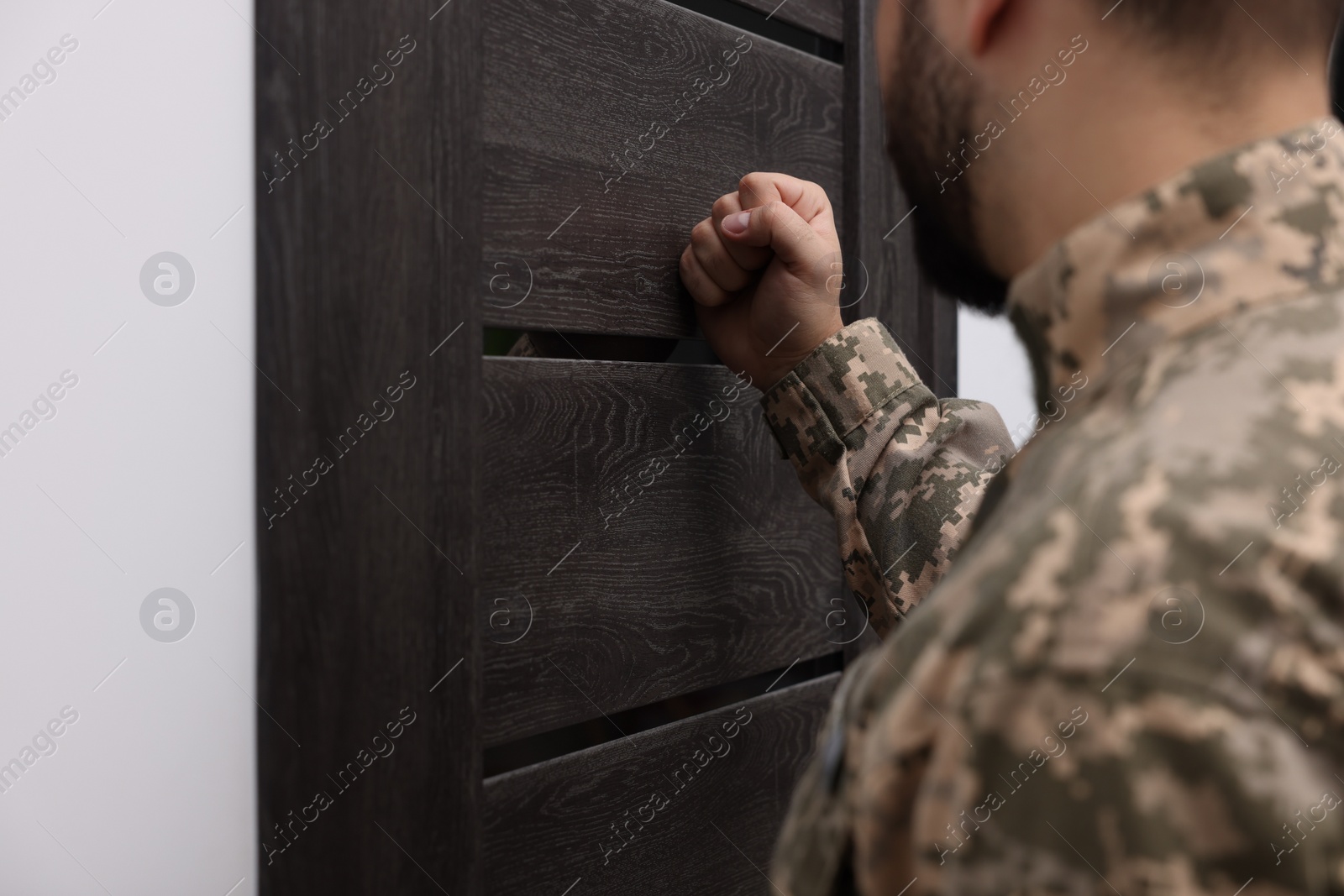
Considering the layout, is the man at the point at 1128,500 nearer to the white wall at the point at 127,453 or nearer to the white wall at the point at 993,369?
the white wall at the point at 127,453

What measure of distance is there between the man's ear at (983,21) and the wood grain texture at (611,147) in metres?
0.34

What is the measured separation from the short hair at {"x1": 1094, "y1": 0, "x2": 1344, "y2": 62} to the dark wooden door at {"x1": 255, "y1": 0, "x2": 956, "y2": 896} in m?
0.42

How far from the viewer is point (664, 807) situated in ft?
2.76

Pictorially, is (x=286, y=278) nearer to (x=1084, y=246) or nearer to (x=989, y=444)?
(x=1084, y=246)

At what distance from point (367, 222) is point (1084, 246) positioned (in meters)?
0.42

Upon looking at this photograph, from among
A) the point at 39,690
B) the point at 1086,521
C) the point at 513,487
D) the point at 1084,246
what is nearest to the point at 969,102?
the point at 1084,246

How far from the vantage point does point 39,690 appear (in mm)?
521

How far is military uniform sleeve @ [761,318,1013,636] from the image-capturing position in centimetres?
80

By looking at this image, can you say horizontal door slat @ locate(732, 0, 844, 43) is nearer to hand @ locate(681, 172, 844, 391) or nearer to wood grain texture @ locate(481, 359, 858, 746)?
hand @ locate(681, 172, 844, 391)

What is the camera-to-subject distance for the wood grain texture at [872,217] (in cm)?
104

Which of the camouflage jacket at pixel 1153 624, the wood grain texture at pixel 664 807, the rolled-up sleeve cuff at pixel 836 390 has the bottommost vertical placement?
the wood grain texture at pixel 664 807

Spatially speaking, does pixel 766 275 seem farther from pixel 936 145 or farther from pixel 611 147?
pixel 936 145

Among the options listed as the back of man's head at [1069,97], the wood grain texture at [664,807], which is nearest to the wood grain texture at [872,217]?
the wood grain texture at [664,807]

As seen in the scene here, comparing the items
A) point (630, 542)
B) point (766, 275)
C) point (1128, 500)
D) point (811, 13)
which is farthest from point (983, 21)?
point (811, 13)
